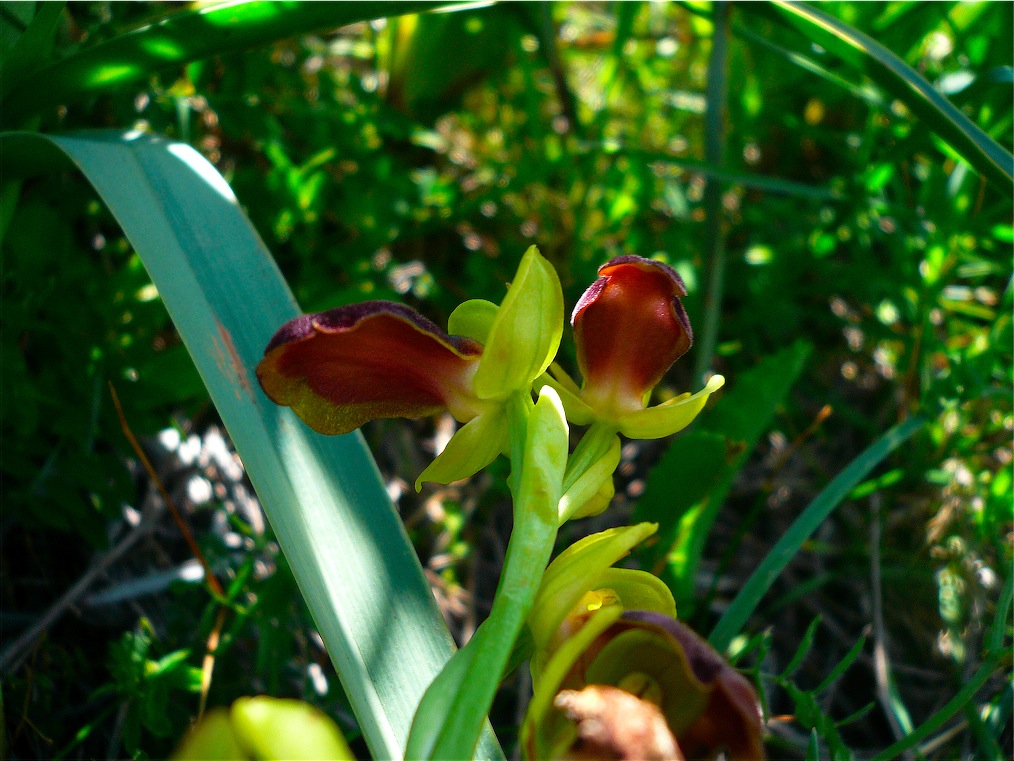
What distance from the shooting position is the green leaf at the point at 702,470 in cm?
135

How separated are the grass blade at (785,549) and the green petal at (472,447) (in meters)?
0.48

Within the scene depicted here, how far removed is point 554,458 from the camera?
2.44 feet

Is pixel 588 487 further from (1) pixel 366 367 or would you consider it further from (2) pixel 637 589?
(1) pixel 366 367

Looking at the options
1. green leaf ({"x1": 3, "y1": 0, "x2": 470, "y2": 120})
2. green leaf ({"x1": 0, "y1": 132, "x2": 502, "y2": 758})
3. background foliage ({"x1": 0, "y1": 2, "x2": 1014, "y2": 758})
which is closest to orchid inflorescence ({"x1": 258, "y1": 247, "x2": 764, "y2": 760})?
green leaf ({"x1": 0, "y1": 132, "x2": 502, "y2": 758})

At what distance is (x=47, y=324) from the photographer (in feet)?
3.91

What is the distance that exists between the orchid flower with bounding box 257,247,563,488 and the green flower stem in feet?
0.16

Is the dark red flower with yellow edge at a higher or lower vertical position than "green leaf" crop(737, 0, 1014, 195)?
lower

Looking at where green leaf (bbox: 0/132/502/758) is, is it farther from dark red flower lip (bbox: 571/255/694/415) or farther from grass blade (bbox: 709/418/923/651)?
grass blade (bbox: 709/418/923/651)

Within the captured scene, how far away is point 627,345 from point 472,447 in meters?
0.19

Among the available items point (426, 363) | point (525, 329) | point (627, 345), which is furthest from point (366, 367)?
point (627, 345)

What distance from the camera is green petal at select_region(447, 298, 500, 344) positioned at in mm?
857

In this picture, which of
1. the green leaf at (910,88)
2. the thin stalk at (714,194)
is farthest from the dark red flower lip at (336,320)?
the thin stalk at (714,194)

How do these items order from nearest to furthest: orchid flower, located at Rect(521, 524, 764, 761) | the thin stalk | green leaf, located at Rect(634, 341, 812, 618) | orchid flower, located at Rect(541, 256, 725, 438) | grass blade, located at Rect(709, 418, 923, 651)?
orchid flower, located at Rect(521, 524, 764, 761)
orchid flower, located at Rect(541, 256, 725, 438)
grass blade, located at Rect(709, 418, 923, 651)
green leaf, located at Rect(634, 341, 812, 618)
the thin stalk

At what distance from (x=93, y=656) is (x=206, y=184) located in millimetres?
756
